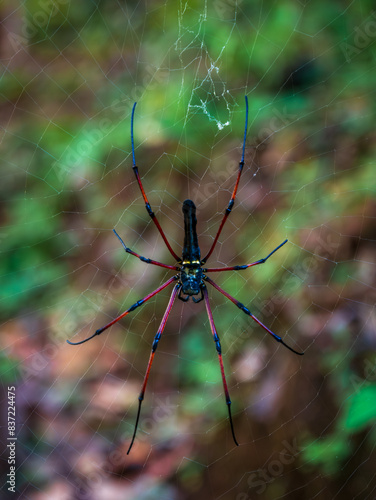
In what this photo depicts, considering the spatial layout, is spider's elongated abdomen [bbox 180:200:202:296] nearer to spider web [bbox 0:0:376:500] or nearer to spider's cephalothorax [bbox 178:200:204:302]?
spider's cephalothorax [bbox 178:200:204:302]

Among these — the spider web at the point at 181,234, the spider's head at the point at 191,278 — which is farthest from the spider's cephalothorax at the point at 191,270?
the spider web at the point at 181,234

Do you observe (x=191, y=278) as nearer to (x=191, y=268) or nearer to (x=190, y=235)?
(x=191, y=268)

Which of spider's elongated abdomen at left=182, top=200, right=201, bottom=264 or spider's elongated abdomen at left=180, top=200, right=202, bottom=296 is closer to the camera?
spider's elongated abdomen at left=182, top=200, right=201, bottom=264

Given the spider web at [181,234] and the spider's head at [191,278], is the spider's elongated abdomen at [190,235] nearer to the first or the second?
the spider's head at [191,278]

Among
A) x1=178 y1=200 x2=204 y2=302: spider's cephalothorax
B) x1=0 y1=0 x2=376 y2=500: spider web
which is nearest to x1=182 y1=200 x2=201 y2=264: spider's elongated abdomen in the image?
x1=178 y1=200 x2=204 y2=302: spider's cephalothorax

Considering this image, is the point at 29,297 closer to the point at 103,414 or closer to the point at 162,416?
the point at 103,414

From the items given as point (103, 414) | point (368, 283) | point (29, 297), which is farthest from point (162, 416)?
point (368, 283)
